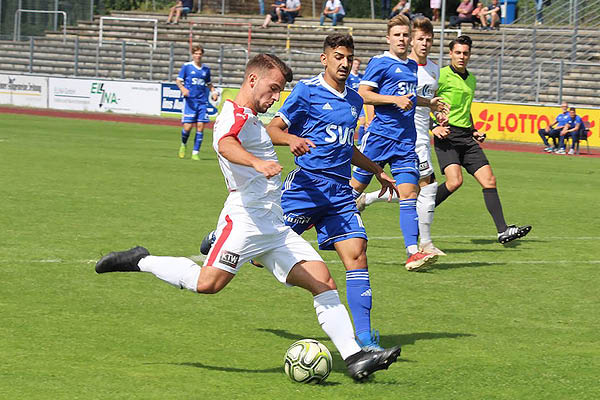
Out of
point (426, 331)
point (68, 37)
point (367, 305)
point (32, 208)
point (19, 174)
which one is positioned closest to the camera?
point (367, 305)

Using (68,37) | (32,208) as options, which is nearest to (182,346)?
(32,208)

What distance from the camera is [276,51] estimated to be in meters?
39.2

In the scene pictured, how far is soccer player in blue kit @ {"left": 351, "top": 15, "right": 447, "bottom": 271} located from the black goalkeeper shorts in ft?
6.02

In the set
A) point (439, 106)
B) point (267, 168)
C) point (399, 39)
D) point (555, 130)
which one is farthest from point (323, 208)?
point (555, 130)

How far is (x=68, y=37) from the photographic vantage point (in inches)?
1763

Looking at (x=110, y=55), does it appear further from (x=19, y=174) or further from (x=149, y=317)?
(x=149, y=317)

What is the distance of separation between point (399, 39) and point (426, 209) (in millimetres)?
2199

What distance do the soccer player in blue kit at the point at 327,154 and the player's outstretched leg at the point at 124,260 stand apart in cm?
109

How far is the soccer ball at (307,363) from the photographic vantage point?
568 centimetres

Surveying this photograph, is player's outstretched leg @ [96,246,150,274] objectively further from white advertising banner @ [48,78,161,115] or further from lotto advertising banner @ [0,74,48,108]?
lotto advertising banner @ [0,74,48,108]


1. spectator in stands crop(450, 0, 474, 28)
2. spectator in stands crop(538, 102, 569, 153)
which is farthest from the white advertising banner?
spectator in stands crop(538, 102, 569, 153)

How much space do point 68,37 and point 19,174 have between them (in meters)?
29.3

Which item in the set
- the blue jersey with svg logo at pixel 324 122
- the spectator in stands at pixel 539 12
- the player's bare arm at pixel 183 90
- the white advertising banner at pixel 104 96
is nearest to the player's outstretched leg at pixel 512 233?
the blue jersey with svg logo at pixel 324 122

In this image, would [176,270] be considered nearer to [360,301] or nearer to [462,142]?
[360,301]
